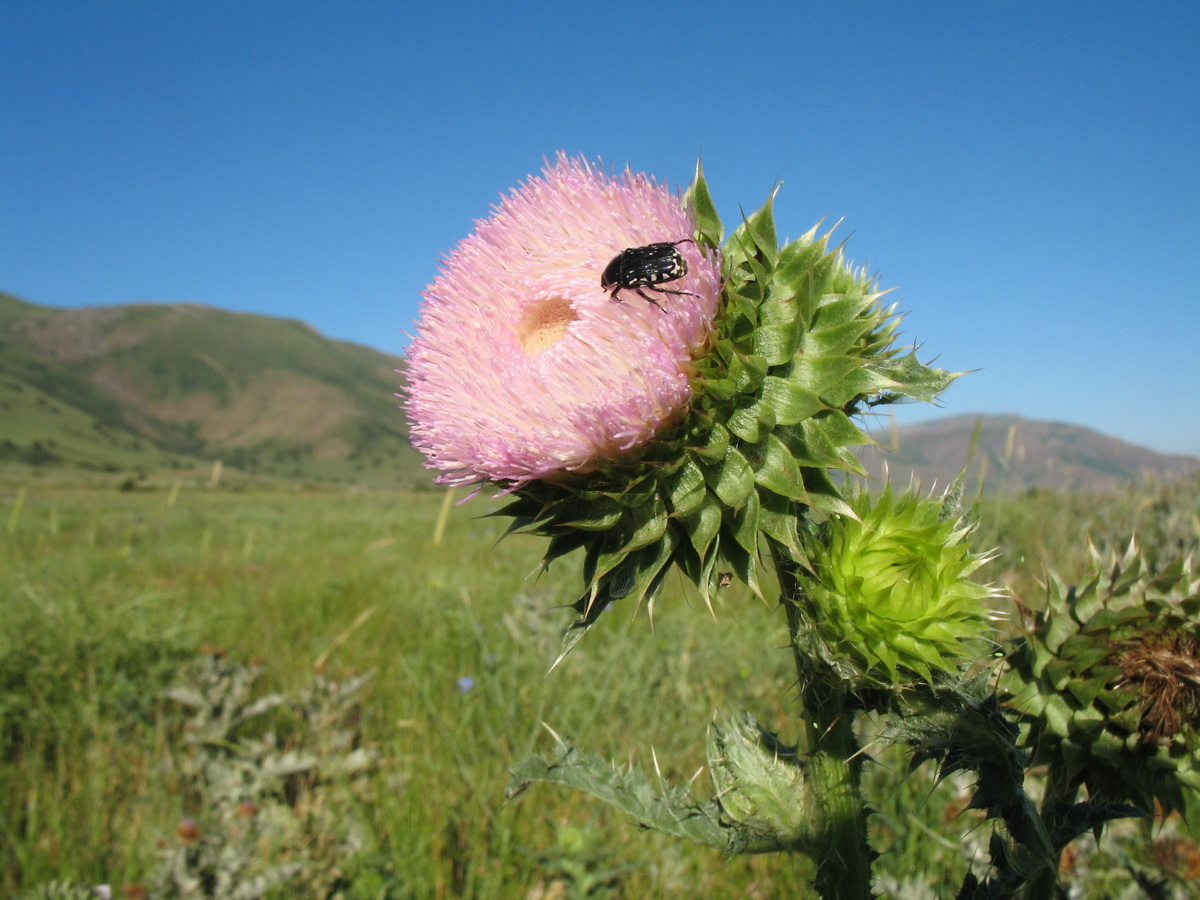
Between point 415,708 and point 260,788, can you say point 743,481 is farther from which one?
point 415,708

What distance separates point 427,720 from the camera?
524 centimetres

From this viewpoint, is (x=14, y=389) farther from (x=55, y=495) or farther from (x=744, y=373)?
(x=744, y=373)

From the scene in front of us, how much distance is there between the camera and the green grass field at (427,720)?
12.1ft

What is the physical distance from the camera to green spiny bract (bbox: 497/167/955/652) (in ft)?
5.91

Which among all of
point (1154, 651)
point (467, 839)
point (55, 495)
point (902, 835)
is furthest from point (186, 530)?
point (55, 495)

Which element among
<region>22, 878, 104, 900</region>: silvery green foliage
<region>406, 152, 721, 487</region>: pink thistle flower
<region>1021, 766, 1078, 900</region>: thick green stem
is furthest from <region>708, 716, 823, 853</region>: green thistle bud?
<region>22, 878, 104, 900</region>: silvery green foliage

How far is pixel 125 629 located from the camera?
6.24 m

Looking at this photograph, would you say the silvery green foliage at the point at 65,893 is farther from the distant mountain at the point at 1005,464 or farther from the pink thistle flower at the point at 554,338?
the distant mountain at the point at 1005,464

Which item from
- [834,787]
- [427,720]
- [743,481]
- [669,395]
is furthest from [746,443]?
[427,720]

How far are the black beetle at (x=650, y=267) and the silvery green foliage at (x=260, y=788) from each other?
3.36 meters

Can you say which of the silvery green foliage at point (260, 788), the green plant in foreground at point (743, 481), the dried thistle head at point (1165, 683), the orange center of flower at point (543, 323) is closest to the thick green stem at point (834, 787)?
the green plant in foreground at point (743, 481)

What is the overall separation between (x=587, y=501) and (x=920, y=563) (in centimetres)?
83

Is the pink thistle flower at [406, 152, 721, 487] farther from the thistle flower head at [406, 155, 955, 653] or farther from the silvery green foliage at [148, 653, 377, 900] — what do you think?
the silvery green foliage at [148, 653, 377, 900]

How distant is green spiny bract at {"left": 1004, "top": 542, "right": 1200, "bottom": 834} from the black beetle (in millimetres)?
1479
